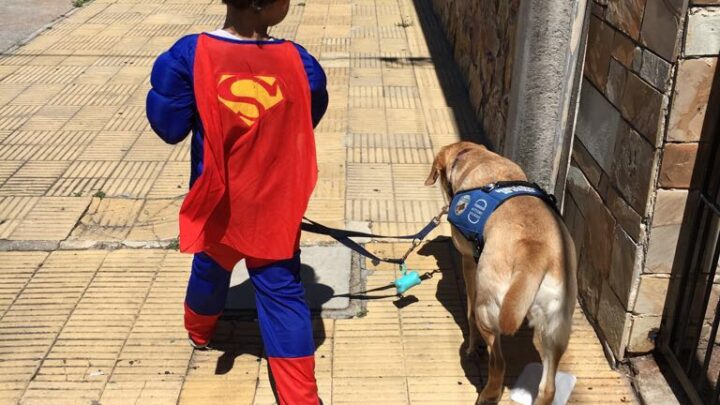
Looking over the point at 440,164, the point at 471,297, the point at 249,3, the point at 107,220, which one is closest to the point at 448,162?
the point at 440,164

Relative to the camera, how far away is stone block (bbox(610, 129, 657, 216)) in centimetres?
319

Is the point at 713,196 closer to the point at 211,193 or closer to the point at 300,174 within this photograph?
the point at 300,174

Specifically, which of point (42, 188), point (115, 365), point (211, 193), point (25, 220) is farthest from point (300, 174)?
point (42, 188)

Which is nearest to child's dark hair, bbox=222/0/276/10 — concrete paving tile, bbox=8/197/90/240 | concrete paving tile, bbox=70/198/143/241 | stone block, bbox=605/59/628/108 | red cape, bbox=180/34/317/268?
red cape, bbox=180/34/317/268

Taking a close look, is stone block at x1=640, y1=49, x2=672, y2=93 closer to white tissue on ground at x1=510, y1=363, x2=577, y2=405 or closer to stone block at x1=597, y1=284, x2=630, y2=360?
stone block at x1=597, y1=284, x2=630, y2=360

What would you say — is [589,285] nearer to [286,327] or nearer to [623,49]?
[623,49]

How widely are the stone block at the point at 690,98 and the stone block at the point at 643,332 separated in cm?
94

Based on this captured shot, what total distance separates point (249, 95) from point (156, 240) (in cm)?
239

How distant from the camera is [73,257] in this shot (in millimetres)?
4613

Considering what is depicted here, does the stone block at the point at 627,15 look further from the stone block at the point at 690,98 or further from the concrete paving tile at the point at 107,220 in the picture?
the concrete paving tile at the point at 107,220

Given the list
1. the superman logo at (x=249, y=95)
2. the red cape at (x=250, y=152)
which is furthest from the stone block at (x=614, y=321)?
the superman logo at (x=249, y=95)

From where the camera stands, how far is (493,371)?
323 centimetres

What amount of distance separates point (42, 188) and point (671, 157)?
458cm

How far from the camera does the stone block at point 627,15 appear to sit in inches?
127
